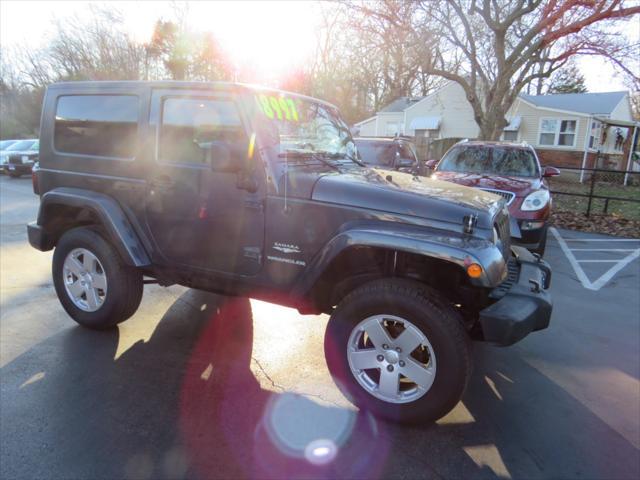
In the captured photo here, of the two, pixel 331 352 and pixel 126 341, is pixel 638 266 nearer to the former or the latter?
pixel 331 352

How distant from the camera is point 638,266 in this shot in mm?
7027

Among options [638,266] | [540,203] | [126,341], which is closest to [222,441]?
[126,341]

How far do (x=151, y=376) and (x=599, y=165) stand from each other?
87.6 feet

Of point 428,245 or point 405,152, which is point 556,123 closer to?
point 405,152

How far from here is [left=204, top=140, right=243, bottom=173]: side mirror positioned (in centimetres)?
283

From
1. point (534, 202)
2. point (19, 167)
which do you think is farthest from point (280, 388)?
point (19, 167)

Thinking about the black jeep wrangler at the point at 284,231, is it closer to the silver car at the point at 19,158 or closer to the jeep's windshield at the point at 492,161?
the jeep's windshield at the point at 492,161

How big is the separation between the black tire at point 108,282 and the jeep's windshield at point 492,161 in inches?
242

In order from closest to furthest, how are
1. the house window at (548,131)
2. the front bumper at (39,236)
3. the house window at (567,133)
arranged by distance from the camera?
the front bumper at (39,236), the house window at (567,133), the house window at (548,131)

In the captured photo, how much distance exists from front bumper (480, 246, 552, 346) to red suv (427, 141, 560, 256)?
2948mm

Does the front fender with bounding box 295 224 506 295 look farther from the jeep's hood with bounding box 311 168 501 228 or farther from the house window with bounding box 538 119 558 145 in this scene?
the house window with bounding box 538 119 558 145

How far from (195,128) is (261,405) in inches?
81.5

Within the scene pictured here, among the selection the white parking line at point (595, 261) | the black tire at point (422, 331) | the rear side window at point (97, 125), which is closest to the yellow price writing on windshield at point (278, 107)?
the rear side window at point (97, 125)

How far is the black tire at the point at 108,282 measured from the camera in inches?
147
